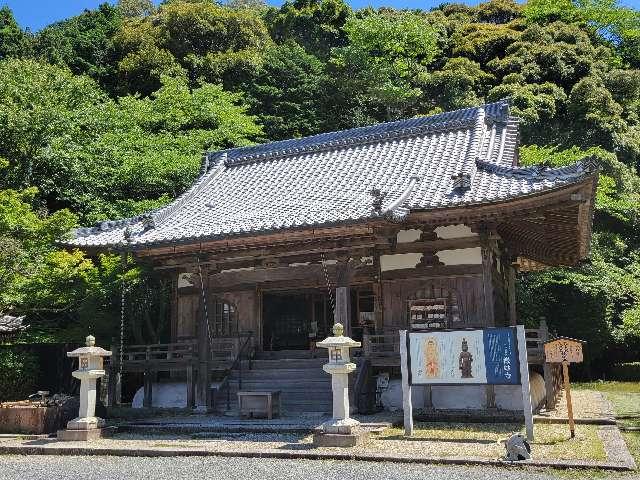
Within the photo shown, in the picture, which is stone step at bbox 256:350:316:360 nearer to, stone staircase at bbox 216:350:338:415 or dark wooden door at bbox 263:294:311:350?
stone staircase at bbox 216:350:338:415

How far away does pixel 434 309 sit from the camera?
13.8m

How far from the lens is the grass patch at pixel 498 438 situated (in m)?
8.01

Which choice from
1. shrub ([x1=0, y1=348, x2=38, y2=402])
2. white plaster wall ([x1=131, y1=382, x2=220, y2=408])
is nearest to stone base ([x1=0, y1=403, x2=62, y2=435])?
white plaster wall ([x1=131, y1=382, x2=220, y2=408])

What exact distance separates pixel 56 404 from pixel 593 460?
9837 mm

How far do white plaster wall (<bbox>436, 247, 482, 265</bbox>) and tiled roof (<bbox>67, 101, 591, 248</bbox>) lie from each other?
139 cm

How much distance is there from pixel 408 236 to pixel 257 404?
16.9 feet

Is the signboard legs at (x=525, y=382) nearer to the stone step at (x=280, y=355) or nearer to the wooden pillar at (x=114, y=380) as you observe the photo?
the stone step at (x=280, y=355)

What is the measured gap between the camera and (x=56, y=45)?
4253 cm

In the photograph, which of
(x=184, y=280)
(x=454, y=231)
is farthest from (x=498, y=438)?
(x=184, y=280)

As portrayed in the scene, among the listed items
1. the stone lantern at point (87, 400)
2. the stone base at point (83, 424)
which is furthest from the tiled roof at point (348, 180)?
the stone base at point (83, 424)

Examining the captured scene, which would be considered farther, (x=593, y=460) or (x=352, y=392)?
(x=352, y=392)

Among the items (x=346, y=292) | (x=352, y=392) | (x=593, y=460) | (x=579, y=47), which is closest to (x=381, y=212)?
(x=346, y=292)

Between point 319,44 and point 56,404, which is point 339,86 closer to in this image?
point 319,44

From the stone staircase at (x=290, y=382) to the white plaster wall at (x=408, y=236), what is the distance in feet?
10.9
